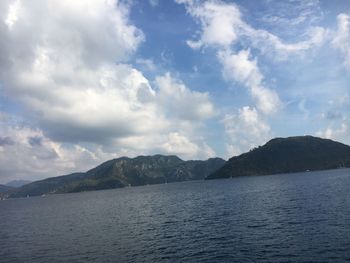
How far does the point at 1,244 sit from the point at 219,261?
74.8 meters

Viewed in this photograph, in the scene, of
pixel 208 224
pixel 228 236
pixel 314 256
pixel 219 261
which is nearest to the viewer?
pixel 314 256

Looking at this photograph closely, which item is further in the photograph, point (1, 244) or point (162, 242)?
point (1, 244)

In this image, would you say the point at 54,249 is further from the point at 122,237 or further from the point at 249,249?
the point at 249,249

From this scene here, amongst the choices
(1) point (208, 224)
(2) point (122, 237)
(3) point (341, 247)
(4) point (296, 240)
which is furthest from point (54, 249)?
(3) point (341, 247)

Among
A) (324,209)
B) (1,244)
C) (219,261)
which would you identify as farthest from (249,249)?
(1,244)

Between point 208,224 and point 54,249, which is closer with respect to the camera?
point 54,249

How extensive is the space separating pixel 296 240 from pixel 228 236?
1645cm

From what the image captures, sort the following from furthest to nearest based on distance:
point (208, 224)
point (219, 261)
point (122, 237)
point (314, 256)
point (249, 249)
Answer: point (208, 224) < point (122, 237) < point (249, 249) < point (219, 261) < point (314, 256)

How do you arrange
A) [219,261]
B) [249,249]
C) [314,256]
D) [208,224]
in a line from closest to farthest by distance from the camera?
1. [314,256]
2. [219,261]
3. [249,249]
4. [208,224]

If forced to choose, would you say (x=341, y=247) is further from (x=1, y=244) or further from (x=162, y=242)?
(x=1, y=244)

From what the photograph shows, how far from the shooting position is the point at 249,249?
60250 mm

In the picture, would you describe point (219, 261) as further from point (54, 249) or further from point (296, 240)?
point (54, 249)

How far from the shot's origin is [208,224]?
93.2m

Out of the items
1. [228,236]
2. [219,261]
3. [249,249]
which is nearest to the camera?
[219,261]
